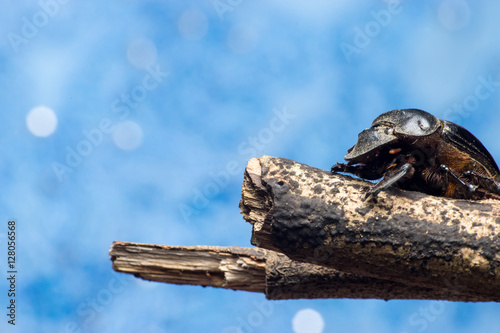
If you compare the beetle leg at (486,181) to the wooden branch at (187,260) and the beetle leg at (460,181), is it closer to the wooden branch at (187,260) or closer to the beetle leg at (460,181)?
the beetle leg at (460,181)

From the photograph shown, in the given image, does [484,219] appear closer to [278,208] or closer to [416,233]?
[416,233]

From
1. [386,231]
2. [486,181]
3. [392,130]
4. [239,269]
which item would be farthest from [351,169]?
[239,269]

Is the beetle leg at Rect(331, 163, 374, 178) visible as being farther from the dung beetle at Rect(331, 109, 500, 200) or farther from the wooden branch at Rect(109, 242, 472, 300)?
the wooden branch at Rect(109, 242, 472, 300)

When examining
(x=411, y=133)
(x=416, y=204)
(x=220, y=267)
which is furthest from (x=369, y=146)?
(x=220, y=267)

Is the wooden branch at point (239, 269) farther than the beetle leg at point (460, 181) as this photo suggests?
Yes

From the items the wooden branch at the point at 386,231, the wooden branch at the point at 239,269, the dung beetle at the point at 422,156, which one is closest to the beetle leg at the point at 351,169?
the dung beetle at the point at 422,156

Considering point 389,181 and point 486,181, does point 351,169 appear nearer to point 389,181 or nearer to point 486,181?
point 389,181
